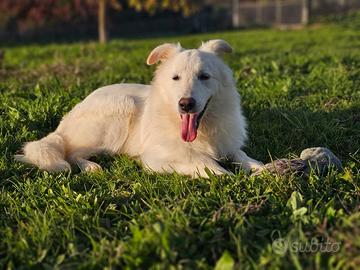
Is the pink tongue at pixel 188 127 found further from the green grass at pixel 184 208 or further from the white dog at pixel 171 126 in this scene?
the green grass at pixel 184 208

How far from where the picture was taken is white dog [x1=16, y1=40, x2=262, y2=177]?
3287 millimetres

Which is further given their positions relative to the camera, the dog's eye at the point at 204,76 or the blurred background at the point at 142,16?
the blurred background at the point at 142,16

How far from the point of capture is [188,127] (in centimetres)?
329

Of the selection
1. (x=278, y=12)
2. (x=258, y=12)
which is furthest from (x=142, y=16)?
(x=278, y=12)

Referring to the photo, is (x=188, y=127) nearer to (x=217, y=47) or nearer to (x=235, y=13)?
(x=217, y=47)

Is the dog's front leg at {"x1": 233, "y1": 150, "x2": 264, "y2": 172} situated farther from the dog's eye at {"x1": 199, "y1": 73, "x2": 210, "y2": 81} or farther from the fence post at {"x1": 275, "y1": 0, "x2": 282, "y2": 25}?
the fence post at {"x1": 275, "y1": 0, "x2": 282, "y2": 25}

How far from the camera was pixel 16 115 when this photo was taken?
432 cm

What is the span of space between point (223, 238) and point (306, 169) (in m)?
0.98

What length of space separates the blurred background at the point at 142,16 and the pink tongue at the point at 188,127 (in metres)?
13.7

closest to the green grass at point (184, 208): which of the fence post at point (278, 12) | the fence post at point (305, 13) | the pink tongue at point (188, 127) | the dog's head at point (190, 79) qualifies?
the pink tongue at point (188, 127)

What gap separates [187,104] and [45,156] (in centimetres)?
127

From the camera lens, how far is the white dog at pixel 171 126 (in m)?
3.29

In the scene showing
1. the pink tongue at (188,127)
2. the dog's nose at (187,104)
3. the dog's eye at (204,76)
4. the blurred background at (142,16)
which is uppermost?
the blurred background at (142,16)

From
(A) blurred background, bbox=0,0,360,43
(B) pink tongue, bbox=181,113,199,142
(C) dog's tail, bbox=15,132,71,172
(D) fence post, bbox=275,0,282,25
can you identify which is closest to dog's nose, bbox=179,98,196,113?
(B) pink tongue, bbox=181,113,199,142
